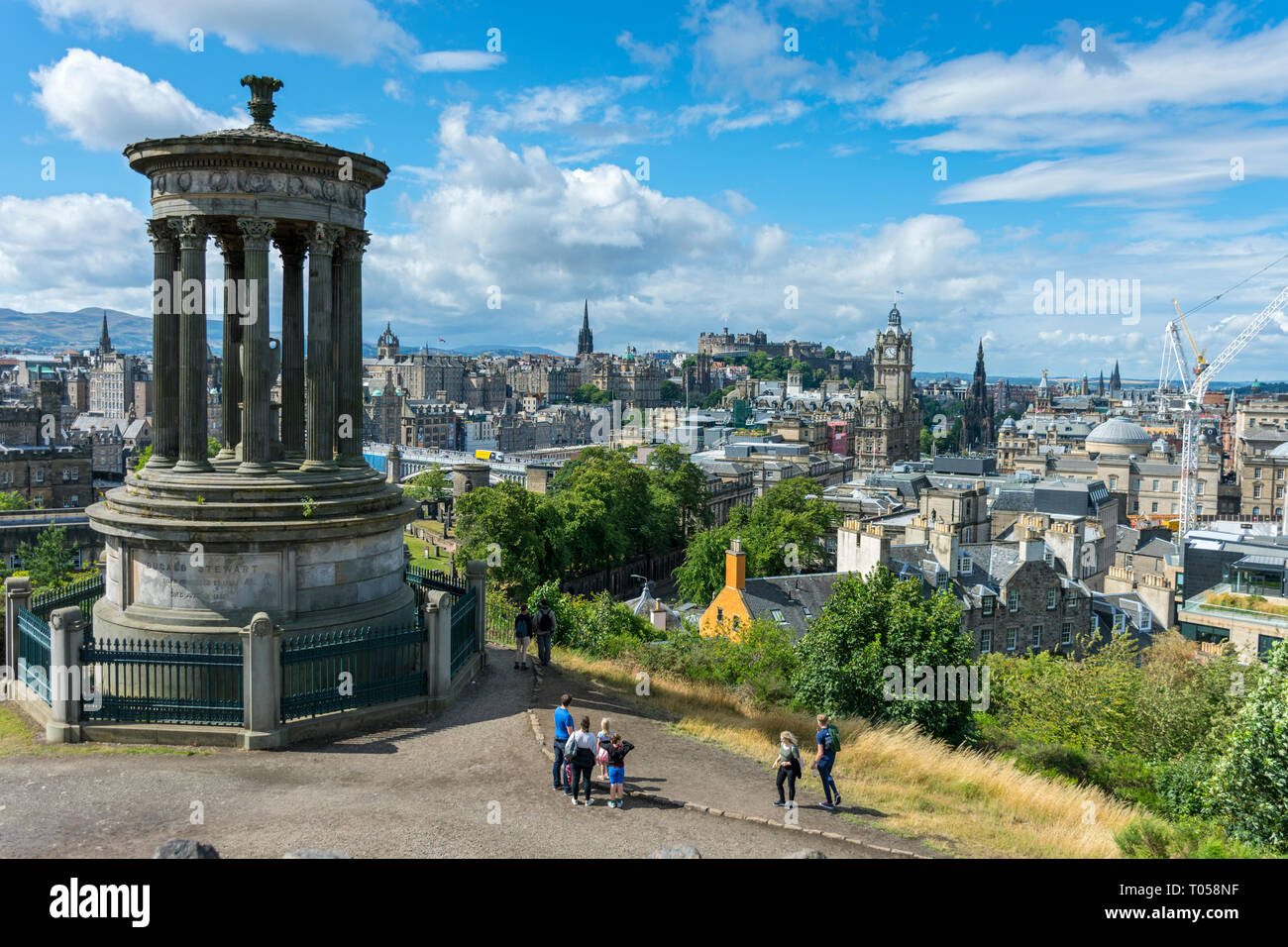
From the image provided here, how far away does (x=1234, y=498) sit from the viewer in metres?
115

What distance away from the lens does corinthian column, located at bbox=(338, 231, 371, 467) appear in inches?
816

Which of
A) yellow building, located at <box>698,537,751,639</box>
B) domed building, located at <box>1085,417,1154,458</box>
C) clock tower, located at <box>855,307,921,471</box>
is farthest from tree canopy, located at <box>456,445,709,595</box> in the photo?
clock tower, located at <box>855,307,921,471</box>

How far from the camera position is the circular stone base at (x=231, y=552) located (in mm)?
17922

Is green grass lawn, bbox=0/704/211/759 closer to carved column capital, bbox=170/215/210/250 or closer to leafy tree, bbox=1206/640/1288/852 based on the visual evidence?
carved column capital, bbox=170/215/210/250

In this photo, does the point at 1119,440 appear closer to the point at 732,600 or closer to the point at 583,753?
the point at 732,600

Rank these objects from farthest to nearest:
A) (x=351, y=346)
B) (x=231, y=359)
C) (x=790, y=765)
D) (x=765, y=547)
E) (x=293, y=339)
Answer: (x=765, y=547), (x=293, y=339), (x=351, y=346), (x=231, y=359), (x=790, y=765)

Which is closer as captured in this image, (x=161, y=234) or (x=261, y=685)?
(x=261, y=685)

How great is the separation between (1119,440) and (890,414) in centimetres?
4692

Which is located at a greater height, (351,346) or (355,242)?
(355,242)

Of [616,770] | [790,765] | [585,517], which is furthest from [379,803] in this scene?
[585,517]

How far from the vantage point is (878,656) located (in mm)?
22297

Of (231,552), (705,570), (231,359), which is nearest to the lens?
(231,552)

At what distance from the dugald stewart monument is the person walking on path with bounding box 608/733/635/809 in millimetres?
7266

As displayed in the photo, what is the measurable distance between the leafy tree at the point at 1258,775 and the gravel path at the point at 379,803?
8.35m
